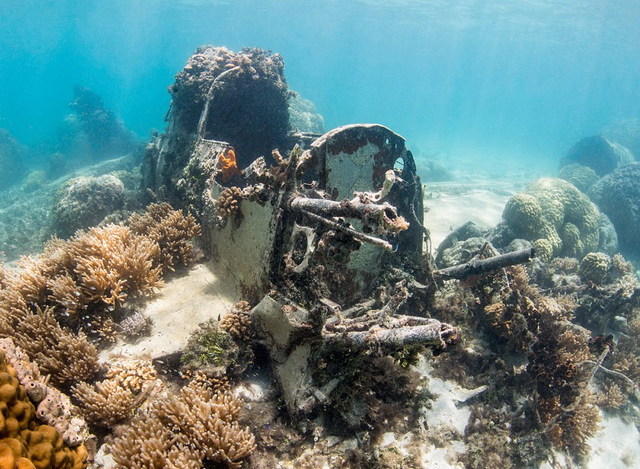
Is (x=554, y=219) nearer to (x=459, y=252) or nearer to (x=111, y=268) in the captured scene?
(x=459, y=252)

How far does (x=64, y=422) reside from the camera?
291 cm

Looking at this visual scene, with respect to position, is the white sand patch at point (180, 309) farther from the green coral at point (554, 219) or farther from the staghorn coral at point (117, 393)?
the green coral at point (554, 219)

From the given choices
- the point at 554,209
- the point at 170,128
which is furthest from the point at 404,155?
the point at 554,209

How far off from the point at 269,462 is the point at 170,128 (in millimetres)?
9187

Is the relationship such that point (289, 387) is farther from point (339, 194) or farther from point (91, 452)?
point (339, 194)

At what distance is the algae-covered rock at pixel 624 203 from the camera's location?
615 inches

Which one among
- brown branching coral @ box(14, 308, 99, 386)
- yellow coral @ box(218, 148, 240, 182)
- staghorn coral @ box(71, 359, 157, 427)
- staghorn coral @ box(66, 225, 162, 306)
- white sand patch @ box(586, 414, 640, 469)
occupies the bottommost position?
white sand patch @ box(586, 414, 640, 469)

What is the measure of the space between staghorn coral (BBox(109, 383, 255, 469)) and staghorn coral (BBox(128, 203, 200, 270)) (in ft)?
9.86

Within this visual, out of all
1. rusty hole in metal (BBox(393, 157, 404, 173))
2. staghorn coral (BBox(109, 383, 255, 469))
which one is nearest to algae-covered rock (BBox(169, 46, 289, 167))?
rusty hole in metal (BBox(393, 157, 404, 173))

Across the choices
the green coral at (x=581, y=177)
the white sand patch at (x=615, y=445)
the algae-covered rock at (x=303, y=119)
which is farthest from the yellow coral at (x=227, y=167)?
the green coral at (x=581, y=177)

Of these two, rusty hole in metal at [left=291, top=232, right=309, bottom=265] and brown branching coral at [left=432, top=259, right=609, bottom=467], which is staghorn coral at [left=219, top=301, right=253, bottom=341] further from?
brown branching coral at [left=432, top=259, right=609, bottom=467]

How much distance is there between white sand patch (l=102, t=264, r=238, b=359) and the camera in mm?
4602

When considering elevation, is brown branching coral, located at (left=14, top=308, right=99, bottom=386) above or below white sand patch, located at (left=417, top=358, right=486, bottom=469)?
above

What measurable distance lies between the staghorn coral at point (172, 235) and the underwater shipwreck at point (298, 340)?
42 mm
